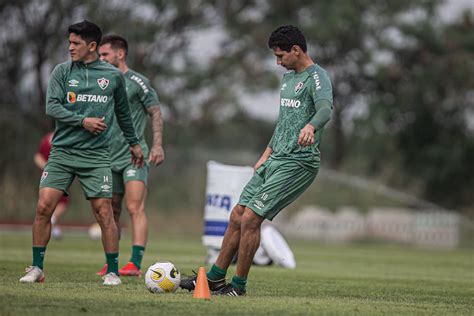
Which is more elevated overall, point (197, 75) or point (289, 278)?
point (197, 75)

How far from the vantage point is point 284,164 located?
8.78 metres

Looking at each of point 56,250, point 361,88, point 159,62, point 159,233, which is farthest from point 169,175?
point 56,250

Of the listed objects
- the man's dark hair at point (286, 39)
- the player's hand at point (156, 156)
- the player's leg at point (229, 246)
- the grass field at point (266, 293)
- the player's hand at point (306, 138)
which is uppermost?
the man's dark hair at point (286, 39)

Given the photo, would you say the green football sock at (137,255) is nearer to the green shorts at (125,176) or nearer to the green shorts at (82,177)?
the green shorts at (125,176)

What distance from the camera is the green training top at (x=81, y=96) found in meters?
9.41

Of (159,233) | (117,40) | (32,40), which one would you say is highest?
(32,40)

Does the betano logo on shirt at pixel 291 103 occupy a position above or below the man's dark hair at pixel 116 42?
below

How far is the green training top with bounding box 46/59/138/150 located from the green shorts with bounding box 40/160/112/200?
0.19 meters

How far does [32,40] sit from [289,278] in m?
25.1

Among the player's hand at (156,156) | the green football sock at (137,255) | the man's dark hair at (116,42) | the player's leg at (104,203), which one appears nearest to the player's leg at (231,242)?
the player's leg at (104,203)

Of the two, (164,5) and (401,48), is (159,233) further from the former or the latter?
(401,48)

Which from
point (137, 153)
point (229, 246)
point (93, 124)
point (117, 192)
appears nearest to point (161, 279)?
point (229, 246)

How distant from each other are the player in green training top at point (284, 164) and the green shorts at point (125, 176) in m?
2.74

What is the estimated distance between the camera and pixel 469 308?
28.4ft
